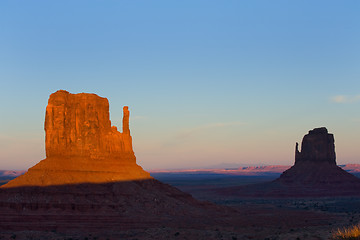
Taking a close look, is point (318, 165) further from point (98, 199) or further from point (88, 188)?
point (88, 188)

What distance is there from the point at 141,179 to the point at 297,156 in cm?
9652

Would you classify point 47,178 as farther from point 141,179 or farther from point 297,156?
point 297,156

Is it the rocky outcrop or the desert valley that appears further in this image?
the rocky outcrop

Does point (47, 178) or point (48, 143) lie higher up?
point (48, 143)

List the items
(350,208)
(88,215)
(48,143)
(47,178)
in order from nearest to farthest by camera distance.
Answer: (88,215) < (47,178) < (48,143) < (350,208)

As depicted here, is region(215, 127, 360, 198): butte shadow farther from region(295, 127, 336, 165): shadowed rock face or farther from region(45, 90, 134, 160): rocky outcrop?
region(45, 90, 134, 160): rocky outcrop

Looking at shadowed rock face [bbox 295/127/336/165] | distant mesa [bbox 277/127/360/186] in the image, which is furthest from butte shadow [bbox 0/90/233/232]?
shadowed rock face [bbox 295/127/336/165]

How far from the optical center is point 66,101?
241 feet

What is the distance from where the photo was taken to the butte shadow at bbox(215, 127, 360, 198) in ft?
446

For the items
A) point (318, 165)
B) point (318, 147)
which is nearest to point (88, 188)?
point (318, 165)

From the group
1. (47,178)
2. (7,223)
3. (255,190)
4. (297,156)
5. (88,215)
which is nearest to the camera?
(7,223)

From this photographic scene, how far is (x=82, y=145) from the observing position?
72.6 m

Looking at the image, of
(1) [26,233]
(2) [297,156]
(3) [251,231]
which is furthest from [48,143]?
(2) [297,156]

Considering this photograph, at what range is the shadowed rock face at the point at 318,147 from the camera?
149000 mm
